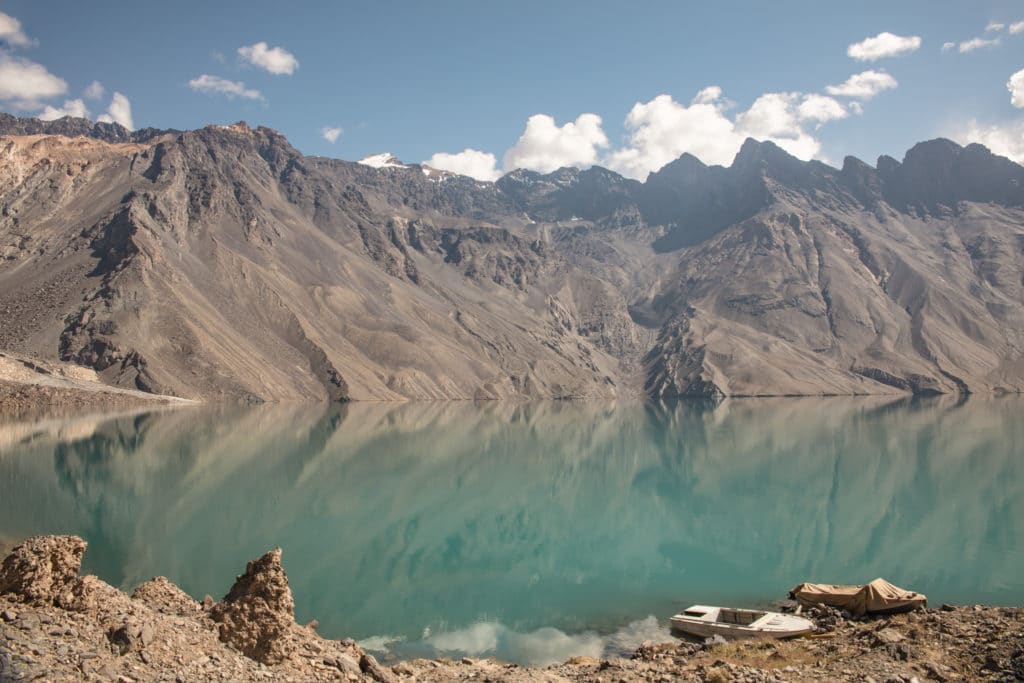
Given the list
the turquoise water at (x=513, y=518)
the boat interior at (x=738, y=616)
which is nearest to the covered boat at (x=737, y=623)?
the boat interior at (x=738, y=616)

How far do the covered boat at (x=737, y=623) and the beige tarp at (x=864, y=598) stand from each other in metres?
1.67

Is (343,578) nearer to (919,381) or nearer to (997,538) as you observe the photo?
(997,538)

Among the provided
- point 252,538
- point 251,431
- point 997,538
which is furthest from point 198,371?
point 997,538

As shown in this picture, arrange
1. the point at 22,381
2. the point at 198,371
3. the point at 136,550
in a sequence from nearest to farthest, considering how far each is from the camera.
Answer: the point at 136,550, the point at 22,381, the point at 198,371

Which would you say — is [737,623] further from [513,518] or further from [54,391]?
[54,391]

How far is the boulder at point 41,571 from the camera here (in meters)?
11.5

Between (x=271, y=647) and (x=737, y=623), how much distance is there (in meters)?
14.4

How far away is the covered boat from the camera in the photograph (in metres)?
20.2

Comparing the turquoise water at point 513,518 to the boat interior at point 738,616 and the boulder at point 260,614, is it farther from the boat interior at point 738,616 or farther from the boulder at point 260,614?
the boulder at point 260,614

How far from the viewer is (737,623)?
2211 centimetres

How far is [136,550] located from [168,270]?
389ft

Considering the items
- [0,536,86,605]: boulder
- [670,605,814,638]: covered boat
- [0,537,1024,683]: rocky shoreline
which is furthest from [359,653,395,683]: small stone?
[670,605,814,638]: covered boat

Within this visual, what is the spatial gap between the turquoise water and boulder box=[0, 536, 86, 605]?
10552 millimetres

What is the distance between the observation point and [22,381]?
90688 mm
